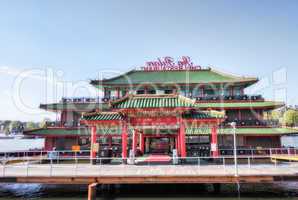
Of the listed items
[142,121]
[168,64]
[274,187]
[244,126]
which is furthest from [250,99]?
[142,121]

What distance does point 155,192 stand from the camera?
17.5 meters

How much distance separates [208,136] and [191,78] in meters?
9.56

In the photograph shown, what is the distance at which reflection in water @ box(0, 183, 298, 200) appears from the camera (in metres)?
16.7

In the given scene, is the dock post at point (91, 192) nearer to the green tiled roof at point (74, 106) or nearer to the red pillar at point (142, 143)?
the red pillar at point (142, 143)

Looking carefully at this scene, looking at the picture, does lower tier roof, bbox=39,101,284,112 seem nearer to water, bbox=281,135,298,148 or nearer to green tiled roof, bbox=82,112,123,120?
green tiled roof, bbox=82,112,123,120

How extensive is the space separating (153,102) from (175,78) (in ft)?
53.4

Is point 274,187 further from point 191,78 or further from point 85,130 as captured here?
point 85,130

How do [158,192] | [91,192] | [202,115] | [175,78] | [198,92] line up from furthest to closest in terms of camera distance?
[175,78] < [198,92] < [202,115] < [158,192] < [91,192]

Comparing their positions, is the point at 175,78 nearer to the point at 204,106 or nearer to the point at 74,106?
the point at 204,106

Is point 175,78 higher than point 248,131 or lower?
higher

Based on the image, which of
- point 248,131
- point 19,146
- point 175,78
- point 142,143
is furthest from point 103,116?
point 19,146

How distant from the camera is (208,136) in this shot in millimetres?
32469

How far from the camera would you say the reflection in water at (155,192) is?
16.7 m

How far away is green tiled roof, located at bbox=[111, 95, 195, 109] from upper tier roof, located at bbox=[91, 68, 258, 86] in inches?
530
